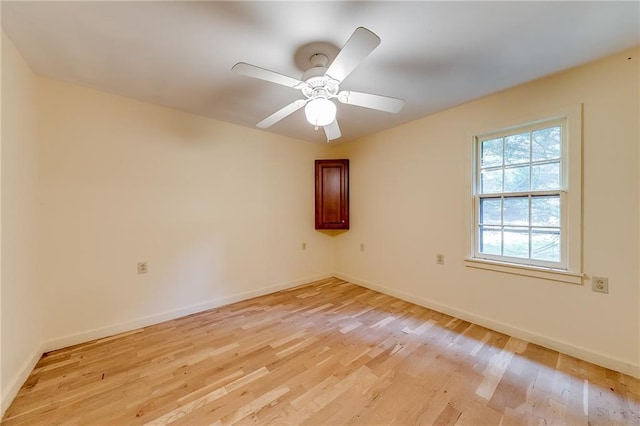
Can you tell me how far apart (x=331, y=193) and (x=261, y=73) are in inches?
100

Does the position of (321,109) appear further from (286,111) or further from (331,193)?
(331,193)

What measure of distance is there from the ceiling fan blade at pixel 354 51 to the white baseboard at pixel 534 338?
8.59 ft

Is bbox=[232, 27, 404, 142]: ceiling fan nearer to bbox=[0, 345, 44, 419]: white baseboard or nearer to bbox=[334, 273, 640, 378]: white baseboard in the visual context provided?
bbox=[334, 273, 640, 378]: white baseboard

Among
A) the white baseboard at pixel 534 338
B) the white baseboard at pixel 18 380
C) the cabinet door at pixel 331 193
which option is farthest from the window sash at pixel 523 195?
the white baseboard at pixel 18 380

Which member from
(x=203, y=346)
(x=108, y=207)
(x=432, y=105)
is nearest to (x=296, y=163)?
(x=432, y=105)

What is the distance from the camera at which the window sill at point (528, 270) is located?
1.95 metres

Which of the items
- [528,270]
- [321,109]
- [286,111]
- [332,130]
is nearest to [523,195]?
[528,270]

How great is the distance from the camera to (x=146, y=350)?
81.0 inches

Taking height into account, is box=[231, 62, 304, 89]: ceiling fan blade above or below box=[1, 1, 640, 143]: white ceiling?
below

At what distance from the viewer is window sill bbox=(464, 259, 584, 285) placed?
6.38ft

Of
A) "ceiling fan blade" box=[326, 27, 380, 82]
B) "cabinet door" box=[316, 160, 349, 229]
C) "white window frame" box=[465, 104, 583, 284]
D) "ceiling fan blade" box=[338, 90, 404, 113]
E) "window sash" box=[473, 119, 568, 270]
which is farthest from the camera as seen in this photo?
"cabinet door" box=[316, 160, 349, 229]

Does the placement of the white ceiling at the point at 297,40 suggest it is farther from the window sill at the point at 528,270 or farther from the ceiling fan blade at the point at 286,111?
the window sill at the point at 528,270

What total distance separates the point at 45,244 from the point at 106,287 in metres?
0.58

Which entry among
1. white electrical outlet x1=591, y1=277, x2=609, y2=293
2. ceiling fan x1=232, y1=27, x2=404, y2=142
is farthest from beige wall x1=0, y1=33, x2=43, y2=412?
white electrical outlet x1=591, y1=277, x2=609, y2=293
